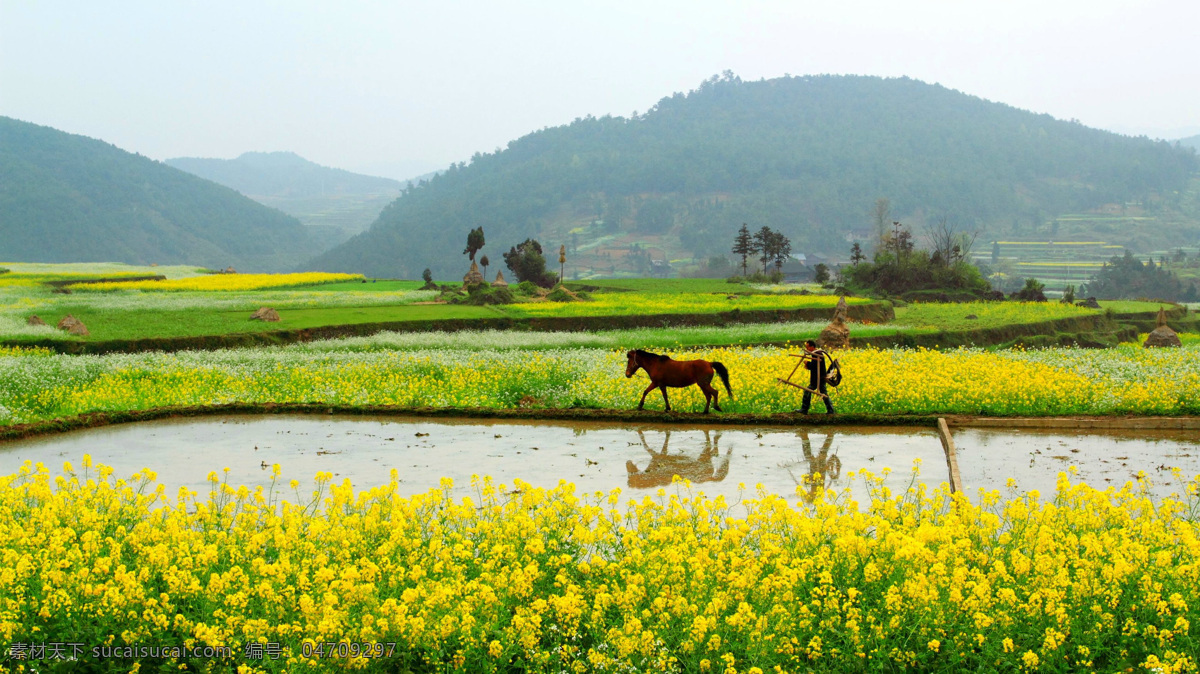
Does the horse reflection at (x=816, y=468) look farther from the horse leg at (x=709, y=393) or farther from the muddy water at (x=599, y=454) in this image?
the horse leg at (x=709, y=393)

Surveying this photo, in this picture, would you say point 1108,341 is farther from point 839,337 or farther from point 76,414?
point 76,414

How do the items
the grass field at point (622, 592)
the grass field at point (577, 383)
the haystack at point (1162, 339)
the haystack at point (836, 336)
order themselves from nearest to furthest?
the grass field at point (622, 592) < the grass field at point (577, 383) < the haystack at point (836, 336) < the haystack at point (1162, 339)

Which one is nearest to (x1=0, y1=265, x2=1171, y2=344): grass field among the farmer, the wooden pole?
the farmer

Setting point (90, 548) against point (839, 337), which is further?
point (839, 337)

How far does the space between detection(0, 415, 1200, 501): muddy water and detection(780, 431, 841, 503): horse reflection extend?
0.03 meters

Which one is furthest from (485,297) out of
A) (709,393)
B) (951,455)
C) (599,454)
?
(951,455)

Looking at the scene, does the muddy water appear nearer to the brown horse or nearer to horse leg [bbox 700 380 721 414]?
horse leg [bbox 700 380 721 414]

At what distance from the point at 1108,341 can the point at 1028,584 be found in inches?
1486

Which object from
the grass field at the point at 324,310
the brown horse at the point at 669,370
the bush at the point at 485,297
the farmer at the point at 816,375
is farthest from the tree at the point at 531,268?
the brown horse at the point at 669,370

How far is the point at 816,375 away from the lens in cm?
1556

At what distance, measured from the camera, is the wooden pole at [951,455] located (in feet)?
35.1

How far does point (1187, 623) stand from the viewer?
520 centimetres

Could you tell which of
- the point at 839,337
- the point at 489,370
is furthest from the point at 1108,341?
the point at 489,370

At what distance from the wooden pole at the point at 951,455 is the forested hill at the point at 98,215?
17643 cm
